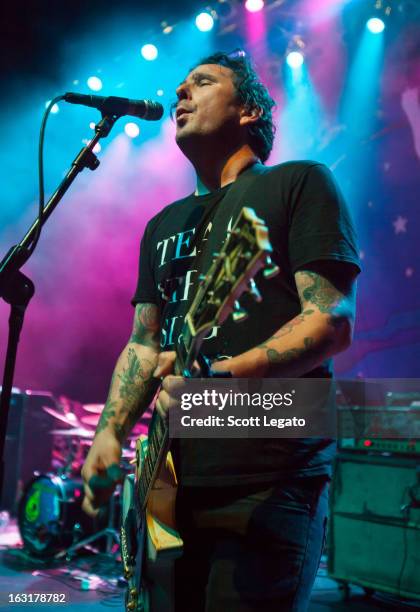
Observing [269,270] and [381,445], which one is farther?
[381,445]

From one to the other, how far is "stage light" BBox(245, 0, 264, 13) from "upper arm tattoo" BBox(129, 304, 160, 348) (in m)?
5.70

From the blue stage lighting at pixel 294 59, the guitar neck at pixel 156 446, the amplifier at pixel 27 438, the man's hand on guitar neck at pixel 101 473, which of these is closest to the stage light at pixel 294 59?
the blue stage lighting at pixel 294 59

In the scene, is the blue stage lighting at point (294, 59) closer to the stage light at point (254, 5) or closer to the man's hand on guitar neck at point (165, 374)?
the stage light at point (254, 5)

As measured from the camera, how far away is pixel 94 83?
727 cm

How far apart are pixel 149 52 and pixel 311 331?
658cm

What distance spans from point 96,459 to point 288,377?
74cm

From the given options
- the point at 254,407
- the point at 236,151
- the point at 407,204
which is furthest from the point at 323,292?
the point at 407,204

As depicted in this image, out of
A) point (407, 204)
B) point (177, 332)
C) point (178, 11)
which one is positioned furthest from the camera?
point (178, 11)

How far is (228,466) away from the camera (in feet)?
5.03

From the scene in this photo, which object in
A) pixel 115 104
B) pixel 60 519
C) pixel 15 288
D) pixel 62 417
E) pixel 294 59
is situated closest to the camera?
pixel 15 288

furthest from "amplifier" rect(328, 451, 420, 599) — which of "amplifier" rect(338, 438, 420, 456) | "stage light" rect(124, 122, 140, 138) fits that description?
"stage light" rect(124, 122, 140, 138)

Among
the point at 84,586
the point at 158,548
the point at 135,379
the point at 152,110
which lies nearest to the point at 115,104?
the point at 152,110

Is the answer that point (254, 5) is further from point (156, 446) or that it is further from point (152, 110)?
point (156, 446)

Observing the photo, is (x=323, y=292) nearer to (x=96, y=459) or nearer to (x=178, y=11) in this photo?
(x=96, y=459)
